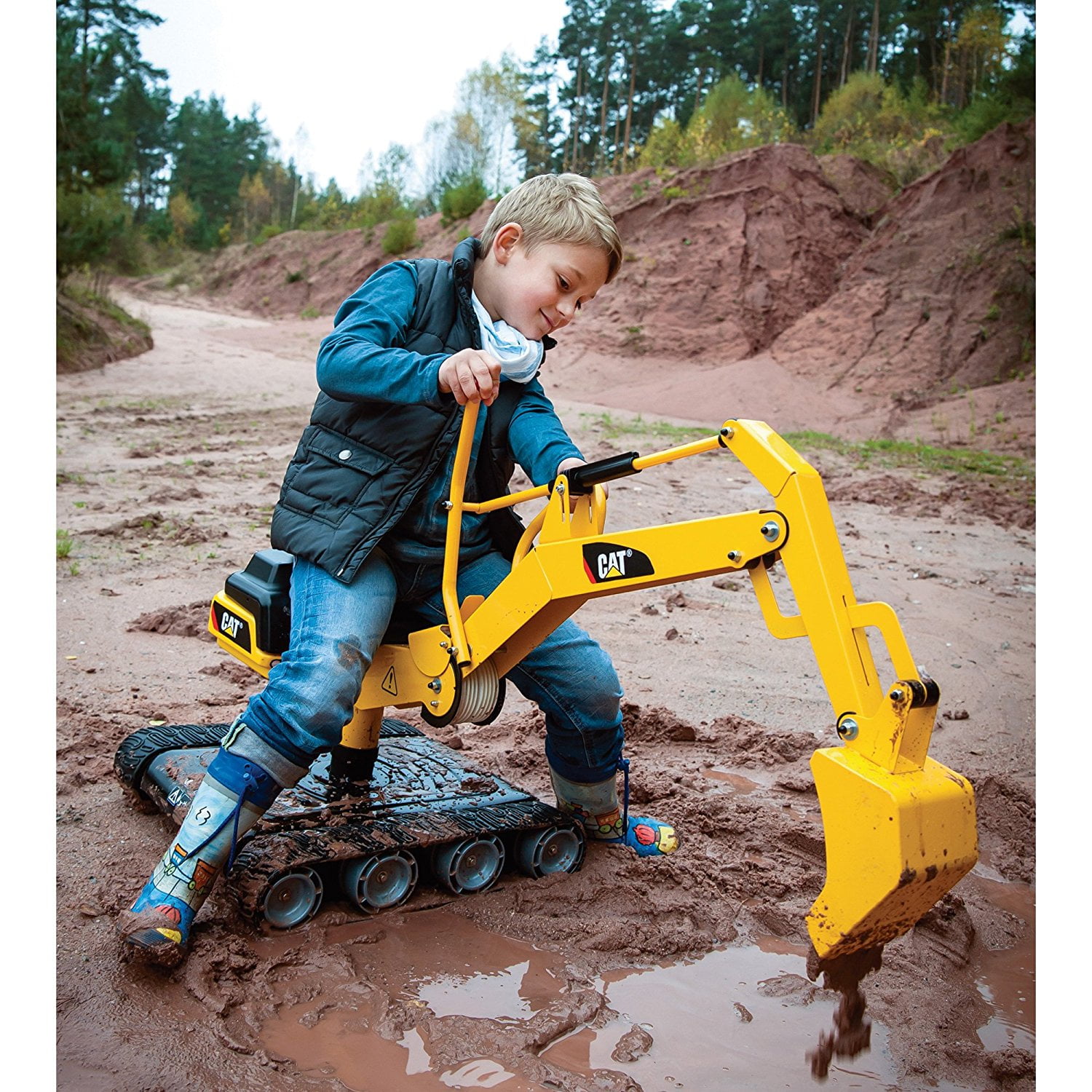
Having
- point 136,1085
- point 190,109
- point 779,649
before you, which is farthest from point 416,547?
point 190,109

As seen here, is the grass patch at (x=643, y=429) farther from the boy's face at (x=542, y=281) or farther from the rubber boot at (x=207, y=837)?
the rubber boot at (x=207, y=837)

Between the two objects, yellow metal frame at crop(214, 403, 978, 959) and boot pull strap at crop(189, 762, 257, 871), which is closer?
yellow metal frame at crop(214, 403, 978, 959)

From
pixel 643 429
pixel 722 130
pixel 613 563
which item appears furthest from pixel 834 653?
pixel 722 130

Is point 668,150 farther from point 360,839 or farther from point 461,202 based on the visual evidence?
point 360,839

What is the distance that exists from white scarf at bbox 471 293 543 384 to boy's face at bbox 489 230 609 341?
0.03m

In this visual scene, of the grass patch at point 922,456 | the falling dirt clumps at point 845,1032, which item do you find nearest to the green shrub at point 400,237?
the grass patch at point 922,456

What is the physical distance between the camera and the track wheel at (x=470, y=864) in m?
2.68

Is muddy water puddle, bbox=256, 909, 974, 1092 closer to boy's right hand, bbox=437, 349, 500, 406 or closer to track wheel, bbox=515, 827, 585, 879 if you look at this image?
track wheel, bbox=515, 827, 585, 879

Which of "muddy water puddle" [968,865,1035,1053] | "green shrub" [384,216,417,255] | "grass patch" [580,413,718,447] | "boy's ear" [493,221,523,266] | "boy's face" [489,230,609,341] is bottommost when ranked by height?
"muddy water puddle" [968,865,1035,1053]

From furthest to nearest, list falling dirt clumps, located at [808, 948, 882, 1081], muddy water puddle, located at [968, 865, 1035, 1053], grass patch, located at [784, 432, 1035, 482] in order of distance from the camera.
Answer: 1. grass patch, located at [784, 432, 1035, 482]
2. muddy water puddle, located at [968, 865, 1035, 1053]
3. falling dirt clumps, located at [808, 948, 882, 1081]

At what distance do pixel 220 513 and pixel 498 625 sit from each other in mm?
4708

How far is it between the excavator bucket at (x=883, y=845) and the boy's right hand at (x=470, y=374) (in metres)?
0.98

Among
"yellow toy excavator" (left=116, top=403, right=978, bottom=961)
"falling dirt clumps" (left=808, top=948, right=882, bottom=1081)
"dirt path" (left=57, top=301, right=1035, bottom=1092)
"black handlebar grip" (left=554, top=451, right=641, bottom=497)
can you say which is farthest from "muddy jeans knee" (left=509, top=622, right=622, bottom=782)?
"falling dirt clumps" (left=808, top=948, right=882, bottom=1081)

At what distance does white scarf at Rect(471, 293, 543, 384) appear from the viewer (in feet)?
8.51
